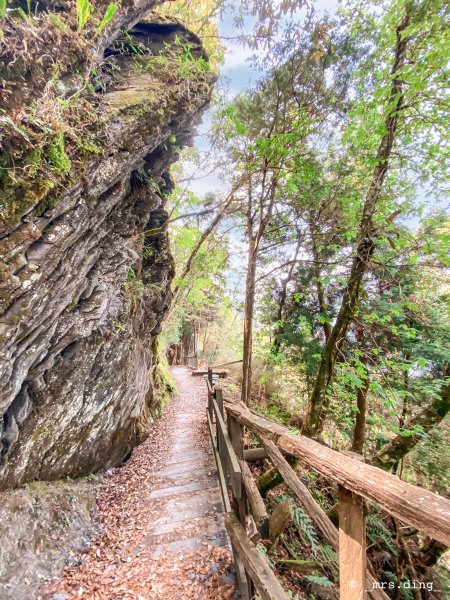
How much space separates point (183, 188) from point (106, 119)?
6147 millimetres

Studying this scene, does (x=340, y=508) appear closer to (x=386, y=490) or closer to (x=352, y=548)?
(x=352, y=548)

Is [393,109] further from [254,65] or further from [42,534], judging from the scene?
[42,534]

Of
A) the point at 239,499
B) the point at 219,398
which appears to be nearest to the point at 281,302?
the point at 219,398

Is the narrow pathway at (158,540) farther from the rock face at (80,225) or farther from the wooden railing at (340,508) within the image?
the rock face at (80,225)

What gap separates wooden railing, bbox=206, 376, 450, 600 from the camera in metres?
1.05

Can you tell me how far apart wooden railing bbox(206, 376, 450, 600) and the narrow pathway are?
61 cm

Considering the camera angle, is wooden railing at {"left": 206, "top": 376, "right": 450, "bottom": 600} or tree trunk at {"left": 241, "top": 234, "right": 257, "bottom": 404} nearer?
wooden railing at {"left": 206, "top": 376, "right": 450, "bottom": 600}

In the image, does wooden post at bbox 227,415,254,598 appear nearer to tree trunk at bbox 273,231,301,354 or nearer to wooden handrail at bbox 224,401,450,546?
wooden handrail at bbox 224,401,450,546

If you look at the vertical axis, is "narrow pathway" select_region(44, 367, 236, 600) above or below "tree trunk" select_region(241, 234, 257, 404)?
below

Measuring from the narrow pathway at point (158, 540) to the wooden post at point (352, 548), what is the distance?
2.43m

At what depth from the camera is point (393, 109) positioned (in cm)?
379

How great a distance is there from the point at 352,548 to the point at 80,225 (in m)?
3.93

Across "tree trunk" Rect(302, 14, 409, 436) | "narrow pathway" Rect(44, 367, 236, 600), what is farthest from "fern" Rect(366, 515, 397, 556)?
"narrow pathway" Rect(44, 367, 236, 600)

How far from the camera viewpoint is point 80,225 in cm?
321
